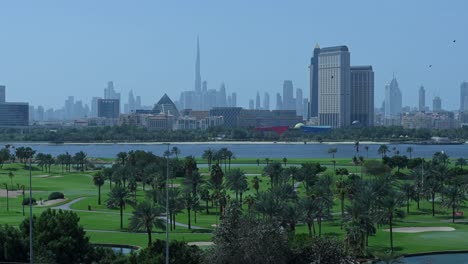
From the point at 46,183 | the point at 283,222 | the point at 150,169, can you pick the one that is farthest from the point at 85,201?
the point at 283,222

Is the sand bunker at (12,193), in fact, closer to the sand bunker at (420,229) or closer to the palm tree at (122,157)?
the palm tree at (122,157)

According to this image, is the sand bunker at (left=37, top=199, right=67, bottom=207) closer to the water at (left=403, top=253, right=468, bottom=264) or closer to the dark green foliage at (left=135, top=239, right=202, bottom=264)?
the water at (left=403, top=253, right=468, bottom=264)

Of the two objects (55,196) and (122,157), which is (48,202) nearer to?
(55,196)

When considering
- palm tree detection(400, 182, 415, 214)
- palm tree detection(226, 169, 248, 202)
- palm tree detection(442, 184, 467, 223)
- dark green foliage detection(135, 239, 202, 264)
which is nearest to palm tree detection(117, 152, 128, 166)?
palm tree detection(226, 169, 248, 202)

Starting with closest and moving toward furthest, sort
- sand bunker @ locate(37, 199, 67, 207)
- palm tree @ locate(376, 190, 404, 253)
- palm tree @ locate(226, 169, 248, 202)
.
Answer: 1. palm tree @ locate(376, 190, 404, 253)
2. palm tree @ locate(226, 169, 248, 202)
3. sand bunker @ locate(37, 199, 67, 207)

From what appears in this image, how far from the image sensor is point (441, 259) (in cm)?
5006

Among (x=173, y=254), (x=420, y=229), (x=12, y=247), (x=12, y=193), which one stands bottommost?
(x=420, y=229)

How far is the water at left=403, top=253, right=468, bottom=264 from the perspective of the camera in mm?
49250

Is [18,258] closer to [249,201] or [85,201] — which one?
[249,201]

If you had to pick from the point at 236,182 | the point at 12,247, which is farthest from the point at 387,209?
the point at 12,247

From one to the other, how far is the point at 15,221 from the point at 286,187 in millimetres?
22769

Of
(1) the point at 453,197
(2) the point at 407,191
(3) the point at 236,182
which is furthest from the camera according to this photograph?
(2) the point at 407,191

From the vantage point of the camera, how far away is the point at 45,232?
42719 millimetres

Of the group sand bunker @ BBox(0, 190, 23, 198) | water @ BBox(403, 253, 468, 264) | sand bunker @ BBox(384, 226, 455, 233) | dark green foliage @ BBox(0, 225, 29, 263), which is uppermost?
dark green foliage @ BBox(0, 225, 29, 263)
